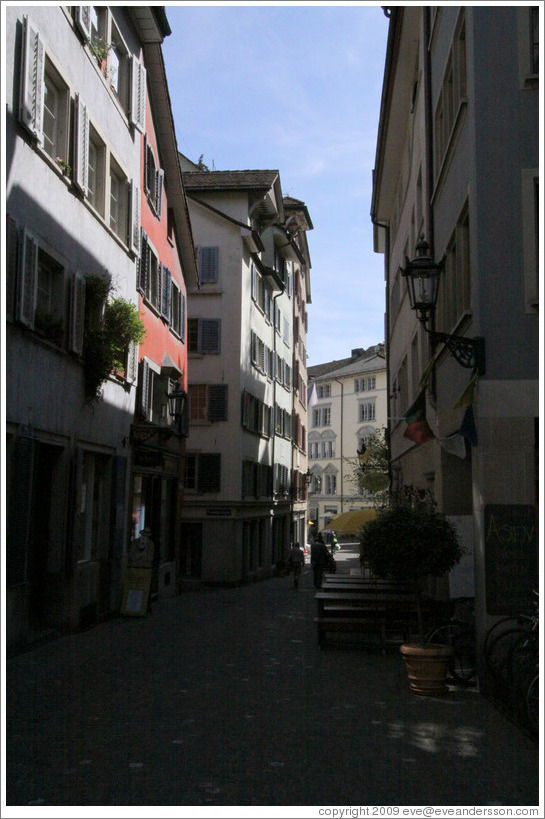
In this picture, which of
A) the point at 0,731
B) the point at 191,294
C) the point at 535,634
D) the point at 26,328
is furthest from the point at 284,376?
the point at 0,731

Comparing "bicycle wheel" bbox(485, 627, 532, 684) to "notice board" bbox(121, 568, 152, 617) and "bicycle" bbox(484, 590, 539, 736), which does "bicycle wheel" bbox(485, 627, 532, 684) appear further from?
"notice board" bbox(121, 568, 152, 617)

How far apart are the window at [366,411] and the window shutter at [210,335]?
155ft

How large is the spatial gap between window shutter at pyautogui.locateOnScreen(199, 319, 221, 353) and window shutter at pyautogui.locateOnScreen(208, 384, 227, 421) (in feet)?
4.54

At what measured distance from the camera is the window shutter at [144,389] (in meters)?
19.3

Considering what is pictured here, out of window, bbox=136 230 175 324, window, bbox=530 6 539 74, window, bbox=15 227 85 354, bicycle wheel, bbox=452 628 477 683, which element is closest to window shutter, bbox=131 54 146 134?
window, bbox=136 230 175 324

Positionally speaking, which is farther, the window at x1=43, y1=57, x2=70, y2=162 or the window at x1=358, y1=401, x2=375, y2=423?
the window at x1=358, y1=401, x2=375, y2=423

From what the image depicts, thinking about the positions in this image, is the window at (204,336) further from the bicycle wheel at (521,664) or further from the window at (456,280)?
the bicycle wheel at (521,664)

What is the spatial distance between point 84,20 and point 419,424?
28.3 feet

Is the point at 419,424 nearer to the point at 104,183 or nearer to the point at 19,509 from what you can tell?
the point at 19,509

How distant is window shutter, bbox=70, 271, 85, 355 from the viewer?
13872 millimetres

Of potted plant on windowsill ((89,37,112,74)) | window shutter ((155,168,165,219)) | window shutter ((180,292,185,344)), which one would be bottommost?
window shutter ((180,292,185,344))

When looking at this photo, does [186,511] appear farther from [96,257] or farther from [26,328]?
[26,328]

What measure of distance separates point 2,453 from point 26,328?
19.2 ft

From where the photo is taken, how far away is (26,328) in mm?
11672
